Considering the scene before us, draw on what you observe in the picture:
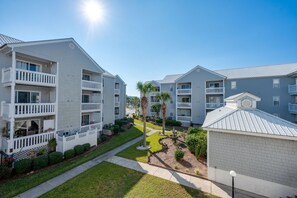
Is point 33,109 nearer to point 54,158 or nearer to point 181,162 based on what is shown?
point 54,158

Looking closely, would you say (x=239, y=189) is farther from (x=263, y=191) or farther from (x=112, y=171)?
(x=112, y=171)

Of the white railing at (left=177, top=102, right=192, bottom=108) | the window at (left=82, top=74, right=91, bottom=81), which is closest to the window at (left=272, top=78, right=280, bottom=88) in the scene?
the white railing at (left=177, top=102, right=192, bottom=108)

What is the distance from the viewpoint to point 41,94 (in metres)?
14.1

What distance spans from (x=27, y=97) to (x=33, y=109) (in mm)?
2242

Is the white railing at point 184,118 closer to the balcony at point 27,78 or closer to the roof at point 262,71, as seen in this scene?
the roof at point 262,71

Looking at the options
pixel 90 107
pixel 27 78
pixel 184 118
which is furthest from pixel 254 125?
pixel 184 118

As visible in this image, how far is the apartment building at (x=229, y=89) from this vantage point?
2189cm

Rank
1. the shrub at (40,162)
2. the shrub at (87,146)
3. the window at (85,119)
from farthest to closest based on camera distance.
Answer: the window at (85,119), the shrub at (87,146), the shrub at (40,162)

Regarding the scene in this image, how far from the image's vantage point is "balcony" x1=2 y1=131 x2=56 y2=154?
34.2 ft

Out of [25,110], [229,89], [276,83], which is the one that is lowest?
[25,110]

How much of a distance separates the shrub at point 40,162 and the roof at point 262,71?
101 feet

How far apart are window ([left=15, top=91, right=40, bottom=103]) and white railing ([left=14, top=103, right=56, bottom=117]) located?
5.81 ft

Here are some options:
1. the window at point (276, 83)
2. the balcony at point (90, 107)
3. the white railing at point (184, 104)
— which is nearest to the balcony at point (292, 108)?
the window at point (276, 83)

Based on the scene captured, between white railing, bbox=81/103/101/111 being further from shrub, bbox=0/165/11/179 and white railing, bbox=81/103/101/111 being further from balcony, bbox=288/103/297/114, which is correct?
balcony, bbox=288/103/297/114
